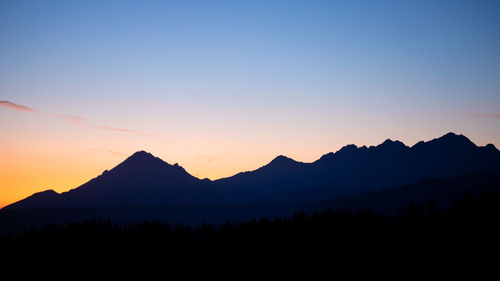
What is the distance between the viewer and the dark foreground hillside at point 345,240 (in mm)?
139500

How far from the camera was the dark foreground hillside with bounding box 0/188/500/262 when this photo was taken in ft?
458

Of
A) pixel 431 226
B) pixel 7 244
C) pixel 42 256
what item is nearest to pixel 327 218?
pixel 431 226

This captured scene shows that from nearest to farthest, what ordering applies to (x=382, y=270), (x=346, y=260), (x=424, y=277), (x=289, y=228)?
(x=424, y=277), (x=382, y=270), (x=346, y=260), (x=289, y=228)

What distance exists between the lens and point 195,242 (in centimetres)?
18988

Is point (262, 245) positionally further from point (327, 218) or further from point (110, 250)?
point (110, 250)

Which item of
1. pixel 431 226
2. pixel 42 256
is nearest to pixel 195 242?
pixel 42 256

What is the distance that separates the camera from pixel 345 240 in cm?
15950

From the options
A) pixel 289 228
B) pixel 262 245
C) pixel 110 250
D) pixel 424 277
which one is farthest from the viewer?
pixel 110 250

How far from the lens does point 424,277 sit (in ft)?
409

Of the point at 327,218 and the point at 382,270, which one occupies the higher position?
the point at 327,218

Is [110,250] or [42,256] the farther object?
[110,250]

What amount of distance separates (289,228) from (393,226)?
4138 centimetres

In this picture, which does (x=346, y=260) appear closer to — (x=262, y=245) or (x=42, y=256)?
(x=262, y=245)

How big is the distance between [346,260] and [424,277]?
27.4 metres
